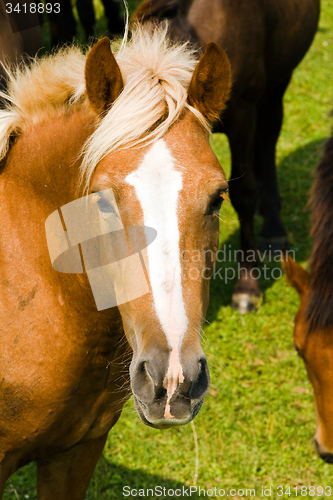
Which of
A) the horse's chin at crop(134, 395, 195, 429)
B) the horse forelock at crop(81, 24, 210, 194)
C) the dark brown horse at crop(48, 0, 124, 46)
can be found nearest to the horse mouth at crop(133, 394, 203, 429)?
the horse's chin at crop(134, 395, 195, 429)

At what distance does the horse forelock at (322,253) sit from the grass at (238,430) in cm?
55

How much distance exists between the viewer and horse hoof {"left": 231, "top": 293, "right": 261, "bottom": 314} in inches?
188

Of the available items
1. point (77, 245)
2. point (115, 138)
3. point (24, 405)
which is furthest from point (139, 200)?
point (24, 405)

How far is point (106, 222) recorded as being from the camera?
1747 millimetres

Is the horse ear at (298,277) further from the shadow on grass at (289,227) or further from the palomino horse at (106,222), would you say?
the palomino horse at (106,222)

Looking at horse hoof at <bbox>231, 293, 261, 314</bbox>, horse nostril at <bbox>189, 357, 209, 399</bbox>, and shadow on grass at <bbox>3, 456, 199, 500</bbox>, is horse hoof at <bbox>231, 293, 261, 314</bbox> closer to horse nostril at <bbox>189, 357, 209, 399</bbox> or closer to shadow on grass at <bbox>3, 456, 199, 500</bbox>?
shadow on grass at <bbox>3, 456, 199, 500</bbox>

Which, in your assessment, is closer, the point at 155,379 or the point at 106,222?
the point at 155,379

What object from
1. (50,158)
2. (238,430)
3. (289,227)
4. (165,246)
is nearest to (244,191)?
(289,227)

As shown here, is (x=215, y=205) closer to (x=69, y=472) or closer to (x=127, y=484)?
(x=69, y=472)

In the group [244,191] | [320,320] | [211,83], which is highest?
[211,83]

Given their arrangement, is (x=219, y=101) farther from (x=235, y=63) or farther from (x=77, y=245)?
(x=235, y=63)

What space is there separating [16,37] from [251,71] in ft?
7.17

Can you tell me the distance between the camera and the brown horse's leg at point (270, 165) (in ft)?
18.4

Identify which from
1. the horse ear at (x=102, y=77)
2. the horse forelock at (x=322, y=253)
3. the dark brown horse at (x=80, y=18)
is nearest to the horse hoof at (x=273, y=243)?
the horse forelock at (x=322, y=253)
